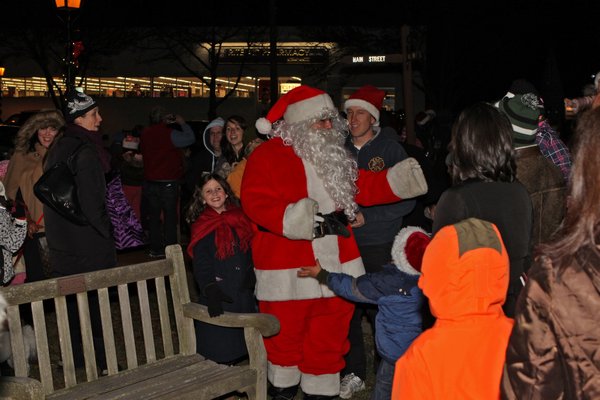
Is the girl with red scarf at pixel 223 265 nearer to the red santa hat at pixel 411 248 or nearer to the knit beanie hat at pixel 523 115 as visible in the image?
the red santa hat at pixel 411 248

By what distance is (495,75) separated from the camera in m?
31.2

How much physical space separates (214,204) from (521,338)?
3.60 m

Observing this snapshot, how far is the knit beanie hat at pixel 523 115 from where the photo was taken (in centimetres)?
457

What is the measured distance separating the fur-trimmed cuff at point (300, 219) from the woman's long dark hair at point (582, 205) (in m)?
2.81

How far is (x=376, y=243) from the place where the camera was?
566cm

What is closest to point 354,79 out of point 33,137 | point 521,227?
point 33,137

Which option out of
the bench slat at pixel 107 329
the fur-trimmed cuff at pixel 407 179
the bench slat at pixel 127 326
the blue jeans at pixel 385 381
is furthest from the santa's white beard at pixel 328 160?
the bench slat at pixel 107 329

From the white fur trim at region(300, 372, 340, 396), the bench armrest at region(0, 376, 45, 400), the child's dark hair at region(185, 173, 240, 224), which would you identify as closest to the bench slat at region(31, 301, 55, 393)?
the bench armrest at region(0, 376, 45, 400)

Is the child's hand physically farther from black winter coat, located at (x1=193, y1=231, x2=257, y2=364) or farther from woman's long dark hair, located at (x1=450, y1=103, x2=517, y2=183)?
woman's long dark hair, located at (x1=450, y1=103, x2=517, y2=183)

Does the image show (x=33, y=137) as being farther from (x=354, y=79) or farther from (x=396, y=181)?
(x=354, y=79)

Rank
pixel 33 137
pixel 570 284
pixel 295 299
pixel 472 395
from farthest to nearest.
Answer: pixel 33 137 → pixel 295 299 → pixel 472 395 → pixel 570 284

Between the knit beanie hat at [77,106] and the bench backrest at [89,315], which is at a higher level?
the knit beanie hat at [77,106]

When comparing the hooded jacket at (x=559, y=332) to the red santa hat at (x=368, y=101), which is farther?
the red santa hat at (x=368, y=101)

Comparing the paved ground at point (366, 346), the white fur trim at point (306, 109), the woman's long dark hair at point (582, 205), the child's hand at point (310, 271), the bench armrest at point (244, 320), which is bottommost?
the paved ground at point (366, 346)
